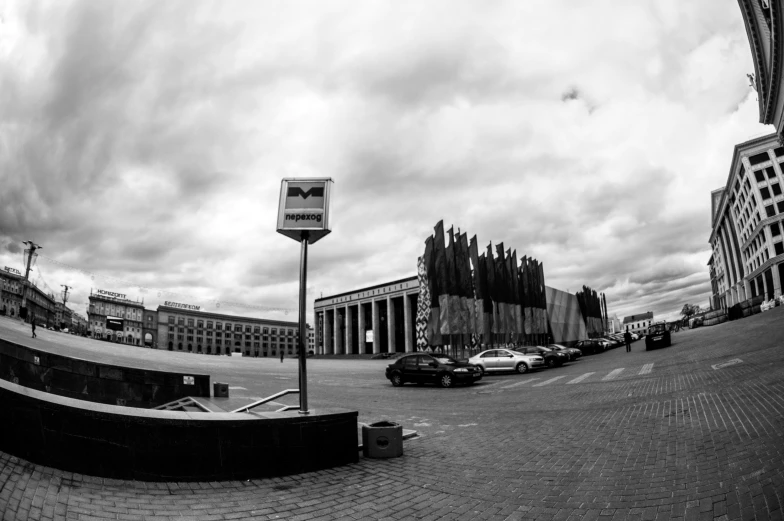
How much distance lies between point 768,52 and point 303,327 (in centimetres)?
3908

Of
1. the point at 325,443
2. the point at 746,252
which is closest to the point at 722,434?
the point at 325,443

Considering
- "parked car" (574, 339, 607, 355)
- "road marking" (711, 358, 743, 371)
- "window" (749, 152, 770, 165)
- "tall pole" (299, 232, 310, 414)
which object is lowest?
"parked car" (574, 339, 607, 355)

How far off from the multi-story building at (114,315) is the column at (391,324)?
253ft

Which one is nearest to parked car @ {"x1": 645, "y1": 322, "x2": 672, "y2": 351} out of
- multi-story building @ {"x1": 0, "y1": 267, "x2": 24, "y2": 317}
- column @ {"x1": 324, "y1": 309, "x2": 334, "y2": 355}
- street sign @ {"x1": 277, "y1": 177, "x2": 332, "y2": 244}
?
street sign @ {"x1": 277, "y1": 177, "x2": 332, "y2": 244}

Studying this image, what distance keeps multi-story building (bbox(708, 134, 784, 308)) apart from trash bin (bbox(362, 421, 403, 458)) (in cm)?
8129

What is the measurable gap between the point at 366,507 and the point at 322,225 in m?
3.70

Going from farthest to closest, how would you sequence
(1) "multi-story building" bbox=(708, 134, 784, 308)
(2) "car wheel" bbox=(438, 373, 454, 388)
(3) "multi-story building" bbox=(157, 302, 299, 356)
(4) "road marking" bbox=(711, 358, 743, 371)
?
(3) "multi-story building" bbox=(157, 302, 299, 356)
(1) "multi-story building" bbox=(708, 134, 784, 308)
(2) "car wheel" bbox=(438, 373, 454, 388)
(4) "road marking" bbox=(711, 358, 743, 371)

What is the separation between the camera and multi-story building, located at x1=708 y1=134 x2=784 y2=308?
70.3 m

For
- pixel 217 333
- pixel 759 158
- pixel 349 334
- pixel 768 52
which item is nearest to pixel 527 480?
pixel 768 52

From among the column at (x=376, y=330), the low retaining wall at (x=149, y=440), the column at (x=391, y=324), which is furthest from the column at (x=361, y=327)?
the low retaining wall at (x=149, y=440)

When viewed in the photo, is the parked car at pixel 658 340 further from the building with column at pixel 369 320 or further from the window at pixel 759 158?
the window at pixel 759 158

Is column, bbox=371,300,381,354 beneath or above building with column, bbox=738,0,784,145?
beneath

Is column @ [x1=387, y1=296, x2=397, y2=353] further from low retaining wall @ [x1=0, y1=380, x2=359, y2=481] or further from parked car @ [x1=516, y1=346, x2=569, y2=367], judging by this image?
low retaining wall @ [x1=0, y1=380, x2=359, y2=481]

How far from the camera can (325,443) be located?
5809mm
